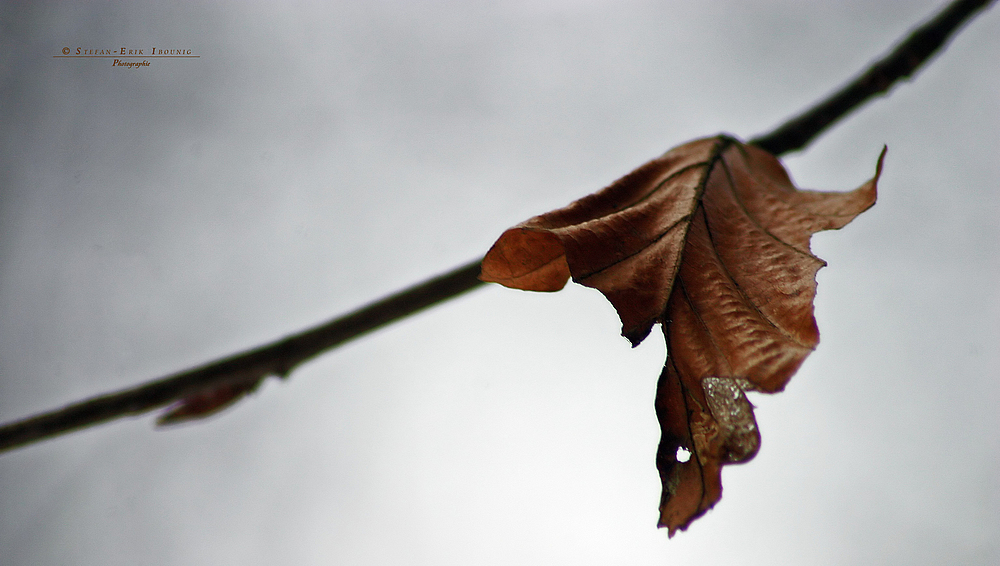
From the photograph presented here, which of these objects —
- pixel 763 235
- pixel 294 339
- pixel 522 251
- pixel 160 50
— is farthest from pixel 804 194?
pixel 160 50

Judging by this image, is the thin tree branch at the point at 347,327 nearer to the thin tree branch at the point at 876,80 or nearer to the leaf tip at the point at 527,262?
the thin tree branch at the point at 876,80

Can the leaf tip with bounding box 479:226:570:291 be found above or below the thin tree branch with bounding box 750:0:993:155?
below

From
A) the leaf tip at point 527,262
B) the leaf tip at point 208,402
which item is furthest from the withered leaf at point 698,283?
the leaf tip at point 208,402

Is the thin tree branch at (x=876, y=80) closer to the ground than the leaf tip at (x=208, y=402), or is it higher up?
higher up

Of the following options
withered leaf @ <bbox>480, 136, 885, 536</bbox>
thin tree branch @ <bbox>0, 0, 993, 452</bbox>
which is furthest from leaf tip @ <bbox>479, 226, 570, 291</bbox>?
thin tree branch @ <bbox>0, 0, 993, 452</bbox>

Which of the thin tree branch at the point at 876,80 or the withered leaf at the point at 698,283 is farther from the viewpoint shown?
the thin tree branch at the point at 876,80

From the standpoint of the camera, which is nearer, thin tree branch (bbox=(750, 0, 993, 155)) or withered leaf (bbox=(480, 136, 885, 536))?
withered leaf (bbox=(480, 136, 885, 536))

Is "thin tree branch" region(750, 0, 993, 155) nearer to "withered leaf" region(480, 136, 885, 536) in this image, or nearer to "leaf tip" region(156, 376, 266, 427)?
"withered leaf" region(480, 136, 885, 536)

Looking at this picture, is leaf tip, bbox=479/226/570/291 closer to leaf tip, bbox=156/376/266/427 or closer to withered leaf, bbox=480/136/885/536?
withered leaf, bbox=480/136/885/536

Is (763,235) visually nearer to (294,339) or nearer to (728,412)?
(728,412)
